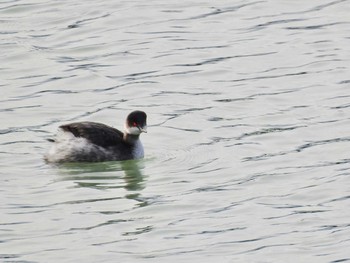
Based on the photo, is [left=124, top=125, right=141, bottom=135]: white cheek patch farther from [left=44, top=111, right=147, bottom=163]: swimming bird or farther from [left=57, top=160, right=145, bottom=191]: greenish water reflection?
[left=57, top=160, right=145, bottom=191]: greenish water reflection

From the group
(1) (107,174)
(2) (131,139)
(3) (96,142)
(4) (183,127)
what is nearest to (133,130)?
(2) (131,139)

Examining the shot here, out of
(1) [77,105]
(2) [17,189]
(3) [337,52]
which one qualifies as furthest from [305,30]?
(2) [17,189]

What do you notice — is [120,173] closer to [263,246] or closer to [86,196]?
[86,196]

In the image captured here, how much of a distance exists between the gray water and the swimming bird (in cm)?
15

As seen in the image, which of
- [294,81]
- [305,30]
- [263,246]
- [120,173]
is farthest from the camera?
[305,30]

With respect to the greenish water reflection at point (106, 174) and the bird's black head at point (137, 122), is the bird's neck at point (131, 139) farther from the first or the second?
the greenish water reflection at point (106, 174)

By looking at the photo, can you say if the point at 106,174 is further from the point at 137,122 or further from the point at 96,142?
the point at 137,122

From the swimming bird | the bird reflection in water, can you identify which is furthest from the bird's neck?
the bird reflection in water

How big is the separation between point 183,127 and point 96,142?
1455mm

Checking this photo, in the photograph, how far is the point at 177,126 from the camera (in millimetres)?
20234

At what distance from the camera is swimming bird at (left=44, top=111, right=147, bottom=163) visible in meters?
19.2

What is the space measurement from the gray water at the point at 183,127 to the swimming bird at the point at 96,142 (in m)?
0.15

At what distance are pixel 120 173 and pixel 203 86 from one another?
354cm

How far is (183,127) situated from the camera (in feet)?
66.2
